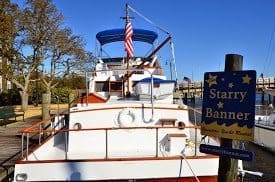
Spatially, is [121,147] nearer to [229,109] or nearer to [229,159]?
[229,159]

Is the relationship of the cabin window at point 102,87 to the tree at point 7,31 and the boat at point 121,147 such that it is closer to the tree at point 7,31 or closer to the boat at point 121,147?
the boat at point 121,147

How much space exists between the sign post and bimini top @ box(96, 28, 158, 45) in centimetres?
1230

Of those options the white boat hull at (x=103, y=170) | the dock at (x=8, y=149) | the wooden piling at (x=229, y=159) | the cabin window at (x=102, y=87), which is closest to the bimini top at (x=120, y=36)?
the cabin window at (x=102, y=87)

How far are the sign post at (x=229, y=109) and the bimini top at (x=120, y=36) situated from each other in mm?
12302

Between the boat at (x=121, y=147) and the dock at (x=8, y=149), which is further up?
the boat at (x=121, y=147)

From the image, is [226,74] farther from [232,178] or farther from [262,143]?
[262,143]

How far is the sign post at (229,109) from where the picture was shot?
4473mm

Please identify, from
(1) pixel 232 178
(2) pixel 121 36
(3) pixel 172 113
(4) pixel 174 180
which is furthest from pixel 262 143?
(1) pixel 232 178

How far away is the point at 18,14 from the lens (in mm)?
31297

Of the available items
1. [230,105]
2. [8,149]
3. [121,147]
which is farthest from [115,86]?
[230,105]

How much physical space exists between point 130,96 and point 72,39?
93.8 ft

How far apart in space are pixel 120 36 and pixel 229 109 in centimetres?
1294

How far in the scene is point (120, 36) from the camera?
55.9ft

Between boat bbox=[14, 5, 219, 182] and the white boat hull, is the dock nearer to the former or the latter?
boat bbox=[14, 5, 219, 182]
